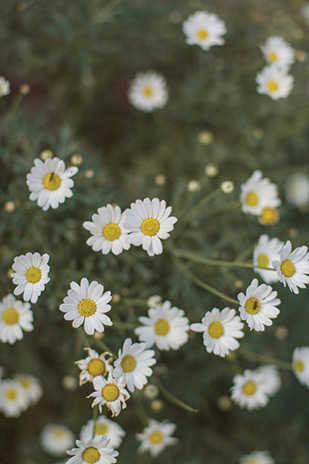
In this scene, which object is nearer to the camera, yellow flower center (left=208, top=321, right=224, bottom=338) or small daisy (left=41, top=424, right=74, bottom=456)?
yellow flower center (left=208, top=321, right=224, bottom=338)

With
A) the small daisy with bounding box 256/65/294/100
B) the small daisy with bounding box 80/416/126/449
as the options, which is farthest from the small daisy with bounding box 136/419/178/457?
the small daisy with bounding box 256/65/294/100

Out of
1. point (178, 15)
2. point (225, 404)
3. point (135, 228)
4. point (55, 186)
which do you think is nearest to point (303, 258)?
point (135, 228)

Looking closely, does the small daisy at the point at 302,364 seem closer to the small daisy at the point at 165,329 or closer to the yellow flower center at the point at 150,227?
the small daisy at the point at 165,329

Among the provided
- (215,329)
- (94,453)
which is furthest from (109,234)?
(94,453)

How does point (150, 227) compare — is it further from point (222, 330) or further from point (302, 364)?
point (302, 364)

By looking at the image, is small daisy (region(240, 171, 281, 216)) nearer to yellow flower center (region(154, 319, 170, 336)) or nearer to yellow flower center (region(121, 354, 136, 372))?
yellow flower center (region(154, 319, 170, 336))

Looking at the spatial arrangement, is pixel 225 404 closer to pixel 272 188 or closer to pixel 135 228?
pixel 272 188
